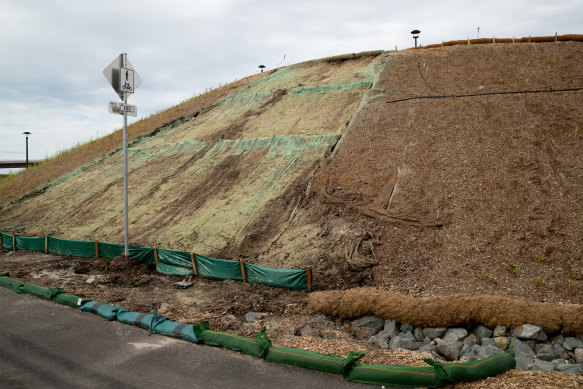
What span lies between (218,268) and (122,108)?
521cm

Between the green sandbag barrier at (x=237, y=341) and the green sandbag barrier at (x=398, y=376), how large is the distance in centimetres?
142

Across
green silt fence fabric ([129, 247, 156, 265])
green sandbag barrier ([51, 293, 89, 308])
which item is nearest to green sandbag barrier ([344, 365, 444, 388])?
green sandbag barrier ([51, 293, 89, 308])

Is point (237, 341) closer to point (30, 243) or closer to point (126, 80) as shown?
point (126, 80)

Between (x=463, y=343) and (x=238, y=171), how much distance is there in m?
11.3

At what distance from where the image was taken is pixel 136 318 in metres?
7.17

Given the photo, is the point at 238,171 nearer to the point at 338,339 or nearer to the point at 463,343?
the point at 338,339

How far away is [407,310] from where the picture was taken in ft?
24.3

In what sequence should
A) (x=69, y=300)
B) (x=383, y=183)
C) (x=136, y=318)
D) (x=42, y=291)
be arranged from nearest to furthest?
1. (x=136, y=318)
2. (x=69, y=300)
3. (x=42, y=291)
4. (x=383, y=183)

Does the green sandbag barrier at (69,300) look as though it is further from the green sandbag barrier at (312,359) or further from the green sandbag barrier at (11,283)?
the green sandbag barrier at (312,359)

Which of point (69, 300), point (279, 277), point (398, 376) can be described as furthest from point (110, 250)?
point (398, 376)

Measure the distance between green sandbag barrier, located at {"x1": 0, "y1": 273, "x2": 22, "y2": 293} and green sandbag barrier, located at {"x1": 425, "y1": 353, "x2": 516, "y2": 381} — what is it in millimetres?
9409

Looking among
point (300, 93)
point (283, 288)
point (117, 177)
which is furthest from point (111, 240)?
point (300, 93)

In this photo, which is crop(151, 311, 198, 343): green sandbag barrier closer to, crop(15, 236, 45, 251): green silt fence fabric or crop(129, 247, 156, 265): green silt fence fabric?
crop(129, 247, 156, 265): green silt fence fabric

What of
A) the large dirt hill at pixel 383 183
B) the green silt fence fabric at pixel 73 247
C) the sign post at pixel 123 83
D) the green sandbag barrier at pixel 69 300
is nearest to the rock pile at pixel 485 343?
the large dirt hill at pixel 383 183
